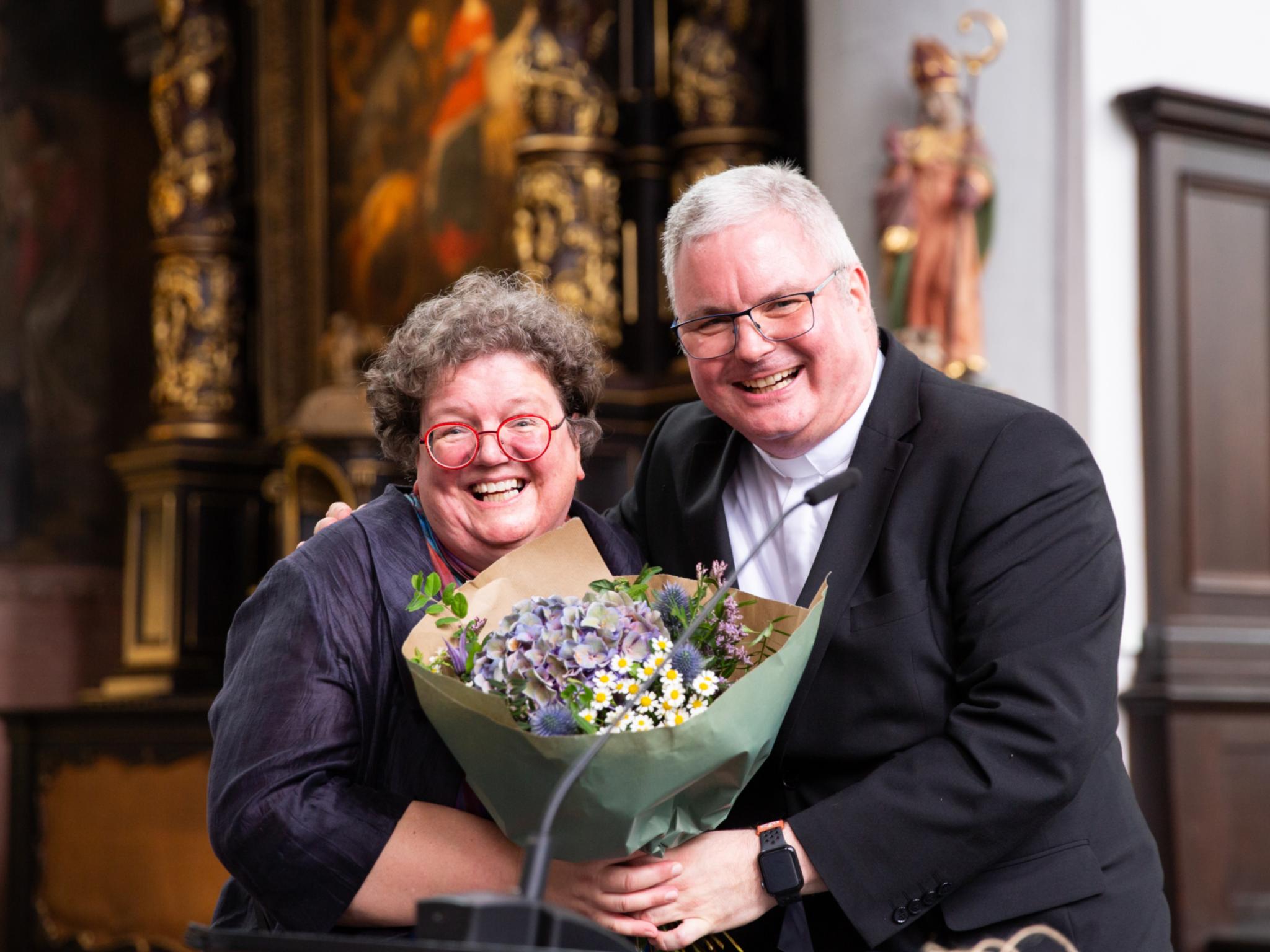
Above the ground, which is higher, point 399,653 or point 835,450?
point 835,450

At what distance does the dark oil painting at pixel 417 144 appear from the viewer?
834 centimetres

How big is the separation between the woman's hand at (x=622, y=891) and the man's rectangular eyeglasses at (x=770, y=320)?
2.92 ft

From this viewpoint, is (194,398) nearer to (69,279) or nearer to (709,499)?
(69,279)

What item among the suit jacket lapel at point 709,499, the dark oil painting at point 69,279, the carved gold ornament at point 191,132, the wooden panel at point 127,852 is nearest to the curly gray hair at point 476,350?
the suit jacket lapel at point 709,499

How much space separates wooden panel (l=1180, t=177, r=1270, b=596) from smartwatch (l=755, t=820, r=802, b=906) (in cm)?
400

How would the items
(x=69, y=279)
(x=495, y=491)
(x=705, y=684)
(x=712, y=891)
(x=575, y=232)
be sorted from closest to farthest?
(x=705, y=684) < (x=712, y=891) < (x=495, y=491) < (x=575, y=232) < (x=69, y=279)

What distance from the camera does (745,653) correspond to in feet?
7.96

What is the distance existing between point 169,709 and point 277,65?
380 centimetres

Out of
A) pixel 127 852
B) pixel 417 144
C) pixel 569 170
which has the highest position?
pixel 417 144

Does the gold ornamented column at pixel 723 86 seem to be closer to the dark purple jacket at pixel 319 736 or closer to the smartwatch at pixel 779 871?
the dark purple jacket at pixel 319 736

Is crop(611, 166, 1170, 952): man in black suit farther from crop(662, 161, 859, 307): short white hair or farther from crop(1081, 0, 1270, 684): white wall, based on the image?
crop(1081, 0, 1270, 684): white wall

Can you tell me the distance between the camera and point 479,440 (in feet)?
9.04

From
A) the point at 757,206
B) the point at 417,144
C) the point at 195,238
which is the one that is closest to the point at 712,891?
the point at 757,206

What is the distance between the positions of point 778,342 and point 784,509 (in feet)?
1.21
